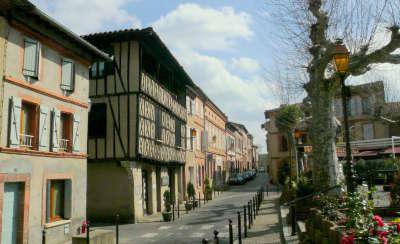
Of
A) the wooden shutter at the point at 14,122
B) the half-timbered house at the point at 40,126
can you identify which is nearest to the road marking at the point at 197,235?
the half-timbered house at the point at 40,126

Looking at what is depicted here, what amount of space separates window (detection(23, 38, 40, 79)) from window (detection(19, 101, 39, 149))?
934 millimetres

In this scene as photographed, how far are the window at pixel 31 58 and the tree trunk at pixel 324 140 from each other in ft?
28.2

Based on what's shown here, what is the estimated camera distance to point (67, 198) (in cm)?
1388

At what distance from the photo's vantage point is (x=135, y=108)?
18.4 metres

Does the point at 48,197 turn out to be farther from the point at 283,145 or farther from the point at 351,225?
the point at 283,145

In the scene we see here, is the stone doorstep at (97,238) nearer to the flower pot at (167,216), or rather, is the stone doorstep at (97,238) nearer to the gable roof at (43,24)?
the gable roof at (43,24)

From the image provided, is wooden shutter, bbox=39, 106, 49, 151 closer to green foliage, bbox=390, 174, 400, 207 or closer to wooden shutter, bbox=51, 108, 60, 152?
wooden shutter, bbox=51, 108, 60, 152

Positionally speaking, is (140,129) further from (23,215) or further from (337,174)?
(337,174)

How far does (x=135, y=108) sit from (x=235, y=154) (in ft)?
136

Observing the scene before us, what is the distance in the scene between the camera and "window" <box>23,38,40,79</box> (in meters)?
11.6

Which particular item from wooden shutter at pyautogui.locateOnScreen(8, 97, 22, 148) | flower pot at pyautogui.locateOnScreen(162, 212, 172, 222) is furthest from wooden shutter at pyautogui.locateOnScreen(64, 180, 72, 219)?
flower pot at pyautogui.locateOnScreen(162, 212, 172, 222)

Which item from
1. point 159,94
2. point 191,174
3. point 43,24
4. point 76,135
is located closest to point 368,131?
point 191,174

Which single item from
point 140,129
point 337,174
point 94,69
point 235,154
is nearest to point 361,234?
point 337,174

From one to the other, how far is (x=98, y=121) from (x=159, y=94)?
152 inches
